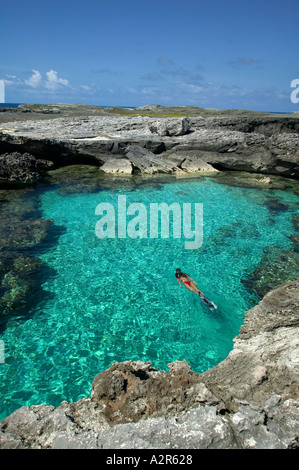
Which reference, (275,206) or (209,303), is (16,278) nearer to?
(209,303)

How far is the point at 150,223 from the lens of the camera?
13578 mm

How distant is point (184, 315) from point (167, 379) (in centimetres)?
382

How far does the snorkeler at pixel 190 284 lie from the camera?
7.74 metres

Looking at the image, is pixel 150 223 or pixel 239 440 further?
pixel 150 223

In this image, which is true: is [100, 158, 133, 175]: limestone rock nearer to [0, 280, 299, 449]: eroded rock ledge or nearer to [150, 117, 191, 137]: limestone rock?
[150, 117, 191, 137]: limestone rock

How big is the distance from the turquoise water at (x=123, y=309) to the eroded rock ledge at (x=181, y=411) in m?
2.04

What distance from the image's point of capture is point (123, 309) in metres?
7.62

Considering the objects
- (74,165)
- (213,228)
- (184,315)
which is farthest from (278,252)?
(74,165)

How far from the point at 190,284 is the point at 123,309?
7.13ft

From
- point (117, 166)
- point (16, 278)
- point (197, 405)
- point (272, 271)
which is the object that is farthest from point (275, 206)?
point (197, 405)

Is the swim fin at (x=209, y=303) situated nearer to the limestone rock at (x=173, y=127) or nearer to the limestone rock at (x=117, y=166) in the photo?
the limestone rock at (x=117, y=166)

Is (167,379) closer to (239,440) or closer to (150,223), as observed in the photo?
(239,440)

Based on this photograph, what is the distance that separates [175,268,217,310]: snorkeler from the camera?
7.74m

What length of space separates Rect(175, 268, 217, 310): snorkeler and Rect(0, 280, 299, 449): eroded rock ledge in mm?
3313
